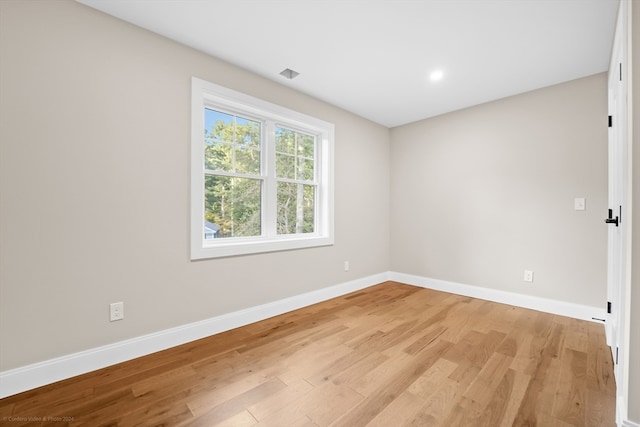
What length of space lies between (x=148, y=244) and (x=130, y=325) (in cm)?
60

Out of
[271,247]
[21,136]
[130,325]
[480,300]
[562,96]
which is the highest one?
[562,96]

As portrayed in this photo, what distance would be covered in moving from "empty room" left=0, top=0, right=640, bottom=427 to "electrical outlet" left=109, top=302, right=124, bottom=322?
0.03 m

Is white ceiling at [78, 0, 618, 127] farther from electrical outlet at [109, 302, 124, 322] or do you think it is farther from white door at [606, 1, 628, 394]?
electrical outlet at [109, 302, 124, 322]

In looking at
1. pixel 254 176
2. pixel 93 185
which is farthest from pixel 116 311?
pixel 254 176

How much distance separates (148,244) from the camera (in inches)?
84.0

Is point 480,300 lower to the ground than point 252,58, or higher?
lower

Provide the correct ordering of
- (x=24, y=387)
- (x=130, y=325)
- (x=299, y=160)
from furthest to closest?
1. (x=299, y=160)
2. (x=130, y=325)
3. (x=24, y=387)

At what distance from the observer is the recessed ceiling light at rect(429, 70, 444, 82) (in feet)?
9.03

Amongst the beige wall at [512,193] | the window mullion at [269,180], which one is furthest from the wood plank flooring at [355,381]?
the window mullion at [269,180]

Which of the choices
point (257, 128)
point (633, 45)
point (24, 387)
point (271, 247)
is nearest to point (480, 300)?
point (271, 247)

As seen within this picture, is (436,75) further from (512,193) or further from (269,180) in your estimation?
(269,180)

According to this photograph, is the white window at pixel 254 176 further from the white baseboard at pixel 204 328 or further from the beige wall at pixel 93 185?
the white baseboard at pixel 204 328

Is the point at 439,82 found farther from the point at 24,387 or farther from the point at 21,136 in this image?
the point at 24,387

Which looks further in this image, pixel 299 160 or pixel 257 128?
pixel 299 160
